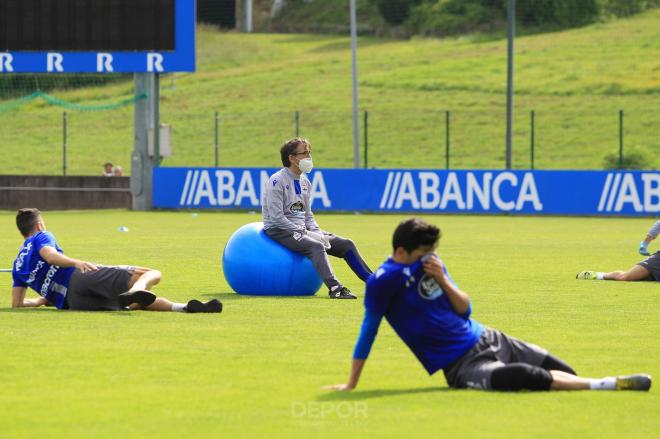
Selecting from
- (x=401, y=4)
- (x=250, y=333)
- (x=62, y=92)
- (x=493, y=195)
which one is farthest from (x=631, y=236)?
(x=401, y=4)

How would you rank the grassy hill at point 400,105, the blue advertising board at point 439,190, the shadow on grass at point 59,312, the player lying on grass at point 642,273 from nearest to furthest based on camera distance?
the shadow on grass at point 59,312 < the player lying on grass at point 642,273 < the blue advertising board at point 439,190 < the grassy hill at point 400,105

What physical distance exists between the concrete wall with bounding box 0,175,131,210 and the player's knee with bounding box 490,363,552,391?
117 feet

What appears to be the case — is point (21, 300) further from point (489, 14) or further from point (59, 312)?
point (489, 14)

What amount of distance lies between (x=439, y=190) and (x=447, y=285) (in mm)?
31473

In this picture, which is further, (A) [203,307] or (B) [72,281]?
(A) [203,307]

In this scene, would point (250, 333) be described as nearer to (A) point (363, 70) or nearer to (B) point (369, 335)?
(B) point (369, 335)

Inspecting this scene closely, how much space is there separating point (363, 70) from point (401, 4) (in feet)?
59.2

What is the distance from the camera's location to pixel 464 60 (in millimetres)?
84438

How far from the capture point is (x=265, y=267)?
16.2 m

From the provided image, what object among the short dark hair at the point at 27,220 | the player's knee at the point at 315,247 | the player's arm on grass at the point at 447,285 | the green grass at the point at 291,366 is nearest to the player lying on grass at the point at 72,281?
the short dark hair at the point at 27,220

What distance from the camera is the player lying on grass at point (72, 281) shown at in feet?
44.0

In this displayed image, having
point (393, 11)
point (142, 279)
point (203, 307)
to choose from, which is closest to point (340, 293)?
point (203, 307)

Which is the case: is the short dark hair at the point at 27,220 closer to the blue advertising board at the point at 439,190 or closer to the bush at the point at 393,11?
the blue advertising board at the point at 439,190

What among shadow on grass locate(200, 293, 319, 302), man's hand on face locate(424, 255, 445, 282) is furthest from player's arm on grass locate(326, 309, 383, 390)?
shadow on grass locate(200, 293, 319, 302)
